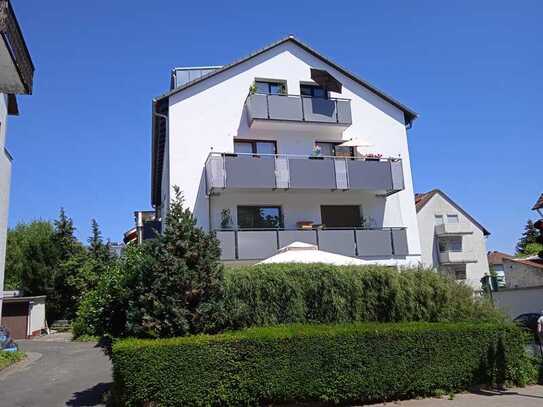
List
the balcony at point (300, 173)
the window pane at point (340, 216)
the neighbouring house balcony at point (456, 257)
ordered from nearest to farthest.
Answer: the balcony at point (300, 173), the window pane at point (340, 216), the neighbouring house balcony at point (456, 257)

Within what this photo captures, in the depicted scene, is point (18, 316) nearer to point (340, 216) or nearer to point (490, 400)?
point (340, 216)

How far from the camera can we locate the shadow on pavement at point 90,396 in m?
9.93

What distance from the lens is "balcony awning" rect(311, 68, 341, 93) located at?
20891 mm

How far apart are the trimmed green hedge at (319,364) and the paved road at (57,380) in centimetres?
237

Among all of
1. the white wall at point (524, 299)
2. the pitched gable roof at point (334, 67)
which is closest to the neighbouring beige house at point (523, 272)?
the white wall at point (524, 299)

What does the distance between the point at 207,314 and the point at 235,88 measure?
12490 millimetres

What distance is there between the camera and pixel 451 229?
49125mm

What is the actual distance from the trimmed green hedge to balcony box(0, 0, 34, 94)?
5.07 metres

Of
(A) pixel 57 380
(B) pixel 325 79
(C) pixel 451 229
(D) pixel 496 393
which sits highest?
(B) pixel 325 79

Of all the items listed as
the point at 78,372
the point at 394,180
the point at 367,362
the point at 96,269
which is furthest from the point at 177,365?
the point at 96,269

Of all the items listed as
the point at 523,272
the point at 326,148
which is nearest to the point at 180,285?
the point at 326,148

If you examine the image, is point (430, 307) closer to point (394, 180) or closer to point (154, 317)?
point (154, 317)

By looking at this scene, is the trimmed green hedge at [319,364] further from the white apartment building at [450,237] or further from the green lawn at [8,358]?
the white apartment building at [450,237]

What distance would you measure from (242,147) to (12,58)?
39.9 feet
